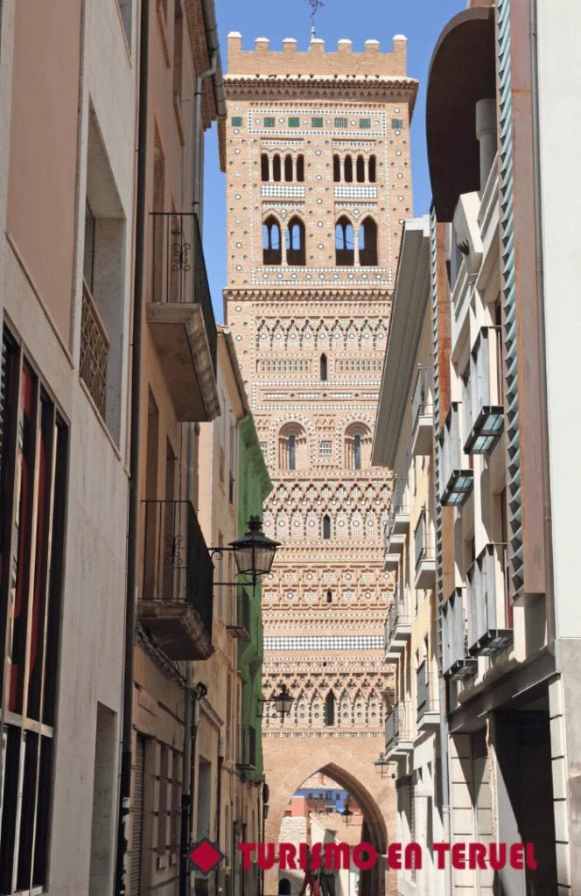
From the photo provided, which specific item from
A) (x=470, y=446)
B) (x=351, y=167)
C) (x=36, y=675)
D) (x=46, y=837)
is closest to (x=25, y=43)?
(x=36, y=675)

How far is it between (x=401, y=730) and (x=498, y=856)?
16.1 metres

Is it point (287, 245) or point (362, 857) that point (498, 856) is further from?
point (287, 245)

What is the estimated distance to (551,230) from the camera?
12.1 meters

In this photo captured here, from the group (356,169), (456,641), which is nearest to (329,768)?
(356,169)

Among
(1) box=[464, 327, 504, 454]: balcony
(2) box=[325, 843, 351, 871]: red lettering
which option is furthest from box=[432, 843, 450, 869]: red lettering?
(1) box=[464, 327, 504, 454]: balcony

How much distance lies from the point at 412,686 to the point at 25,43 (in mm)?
22980

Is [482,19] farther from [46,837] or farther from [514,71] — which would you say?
[46,837]

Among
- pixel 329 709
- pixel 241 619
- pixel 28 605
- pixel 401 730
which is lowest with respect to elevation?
pixel 28 605

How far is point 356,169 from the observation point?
6744 centimetres

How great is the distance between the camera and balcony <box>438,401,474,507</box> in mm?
16547

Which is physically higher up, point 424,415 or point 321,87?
point 321,87

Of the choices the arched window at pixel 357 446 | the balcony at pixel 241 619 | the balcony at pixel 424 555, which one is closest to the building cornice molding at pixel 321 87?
the arched window at pixel 357 446

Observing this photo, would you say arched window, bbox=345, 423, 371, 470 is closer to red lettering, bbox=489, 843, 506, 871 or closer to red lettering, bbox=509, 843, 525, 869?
red lettering, bbox=489, 843, 506, 871

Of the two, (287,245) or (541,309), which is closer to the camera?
(541,309)
